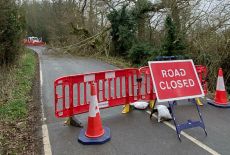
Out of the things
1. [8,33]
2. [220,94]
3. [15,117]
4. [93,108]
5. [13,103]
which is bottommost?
[15,117]

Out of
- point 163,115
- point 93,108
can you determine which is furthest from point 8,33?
point 163,115

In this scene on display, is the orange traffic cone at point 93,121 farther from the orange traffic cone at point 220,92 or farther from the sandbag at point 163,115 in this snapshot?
the orange traffic cone at point 220,92

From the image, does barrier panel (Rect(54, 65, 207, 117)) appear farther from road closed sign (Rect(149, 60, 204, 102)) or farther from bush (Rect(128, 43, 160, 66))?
bush (Rect(128, 43, 160, 66))

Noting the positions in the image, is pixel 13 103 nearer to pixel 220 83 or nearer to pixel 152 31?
pixel 220 83

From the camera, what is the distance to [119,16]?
2419 cm

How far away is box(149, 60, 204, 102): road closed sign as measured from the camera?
20.7 ft

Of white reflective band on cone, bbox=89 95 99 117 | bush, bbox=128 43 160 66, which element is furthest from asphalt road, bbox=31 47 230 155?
bush, bbox=128 43 160 66

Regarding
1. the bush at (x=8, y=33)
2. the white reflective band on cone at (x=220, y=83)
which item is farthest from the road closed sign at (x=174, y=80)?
the bush at (x=8, y=33)

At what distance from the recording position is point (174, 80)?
6.59 metres

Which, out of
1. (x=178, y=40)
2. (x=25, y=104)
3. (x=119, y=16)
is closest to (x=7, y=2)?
(x=25, y=104)

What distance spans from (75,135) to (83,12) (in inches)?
1180

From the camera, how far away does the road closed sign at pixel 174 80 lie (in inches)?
249

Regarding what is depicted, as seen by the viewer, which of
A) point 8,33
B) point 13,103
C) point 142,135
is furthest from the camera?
point 8,33

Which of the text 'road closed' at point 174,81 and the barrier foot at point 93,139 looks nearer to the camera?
the barrier foot at point 93,139
